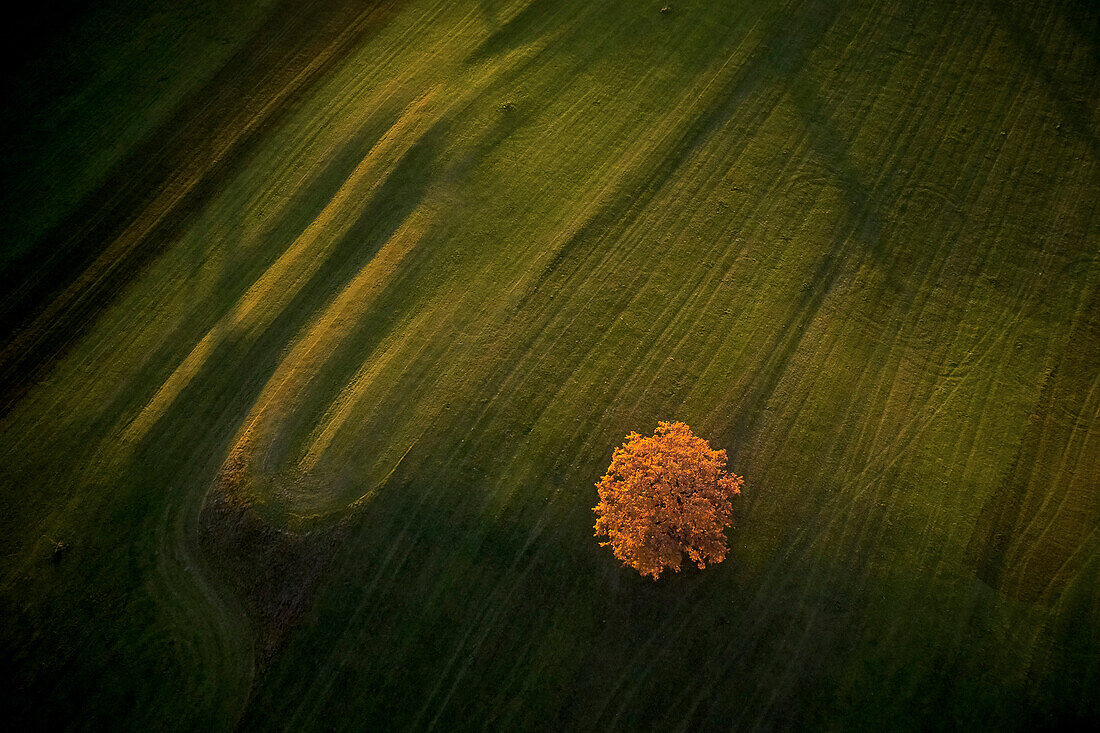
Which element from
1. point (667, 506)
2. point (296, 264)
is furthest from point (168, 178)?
point (667, 506)

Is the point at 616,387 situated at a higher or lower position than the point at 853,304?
higher

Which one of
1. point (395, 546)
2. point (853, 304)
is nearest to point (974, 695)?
point (853, 304)

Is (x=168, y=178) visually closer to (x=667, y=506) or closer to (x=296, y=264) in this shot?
(x=296, y=264)

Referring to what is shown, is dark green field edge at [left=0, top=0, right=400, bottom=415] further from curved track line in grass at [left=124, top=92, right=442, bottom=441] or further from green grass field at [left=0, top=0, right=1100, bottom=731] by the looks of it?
curved track line in grass at [left=124, top=92, right=442, bottom=441]

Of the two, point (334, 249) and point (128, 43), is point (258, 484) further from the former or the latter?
point (128, 43)

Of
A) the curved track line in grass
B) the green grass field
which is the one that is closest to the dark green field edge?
the green grass field

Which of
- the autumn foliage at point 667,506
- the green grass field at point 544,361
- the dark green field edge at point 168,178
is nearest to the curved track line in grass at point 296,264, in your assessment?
the green grass field at point 544,361

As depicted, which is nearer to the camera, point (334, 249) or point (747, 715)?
point (747, 715)
